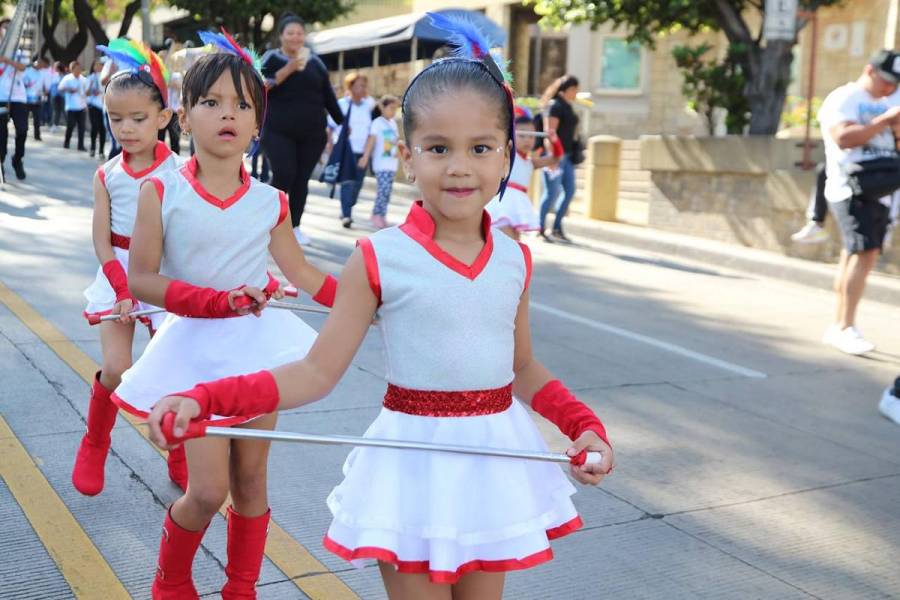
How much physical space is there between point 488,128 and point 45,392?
3.82 metres

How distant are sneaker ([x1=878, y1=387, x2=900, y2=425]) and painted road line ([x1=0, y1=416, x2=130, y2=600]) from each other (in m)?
4.32

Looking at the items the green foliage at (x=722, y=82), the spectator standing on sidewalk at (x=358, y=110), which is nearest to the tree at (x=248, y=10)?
the spectator standing on sidewalk at (x=358, y=110)

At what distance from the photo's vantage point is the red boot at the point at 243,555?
3256mm

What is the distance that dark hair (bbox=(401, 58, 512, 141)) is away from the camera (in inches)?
96.0

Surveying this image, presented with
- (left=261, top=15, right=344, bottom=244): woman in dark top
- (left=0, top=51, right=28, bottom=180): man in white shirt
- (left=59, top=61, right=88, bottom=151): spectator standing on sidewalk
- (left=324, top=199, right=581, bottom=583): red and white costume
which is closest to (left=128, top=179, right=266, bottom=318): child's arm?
(left=324, top=199, right=581, bottom=583): red and white costume

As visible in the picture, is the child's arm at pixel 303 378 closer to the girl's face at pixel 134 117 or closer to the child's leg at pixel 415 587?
the child's leg at pixel 415 587

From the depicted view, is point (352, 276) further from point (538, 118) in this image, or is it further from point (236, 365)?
point (538, 118)

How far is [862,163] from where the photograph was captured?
25.3 feet

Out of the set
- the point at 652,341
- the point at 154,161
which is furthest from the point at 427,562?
the point at 652,341

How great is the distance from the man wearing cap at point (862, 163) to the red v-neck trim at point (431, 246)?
5874 mm

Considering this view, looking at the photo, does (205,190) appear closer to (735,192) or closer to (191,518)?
(191,518)

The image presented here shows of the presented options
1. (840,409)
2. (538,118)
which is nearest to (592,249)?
(538,118)

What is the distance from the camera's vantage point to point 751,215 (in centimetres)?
1329

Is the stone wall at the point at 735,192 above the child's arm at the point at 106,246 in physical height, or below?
below
